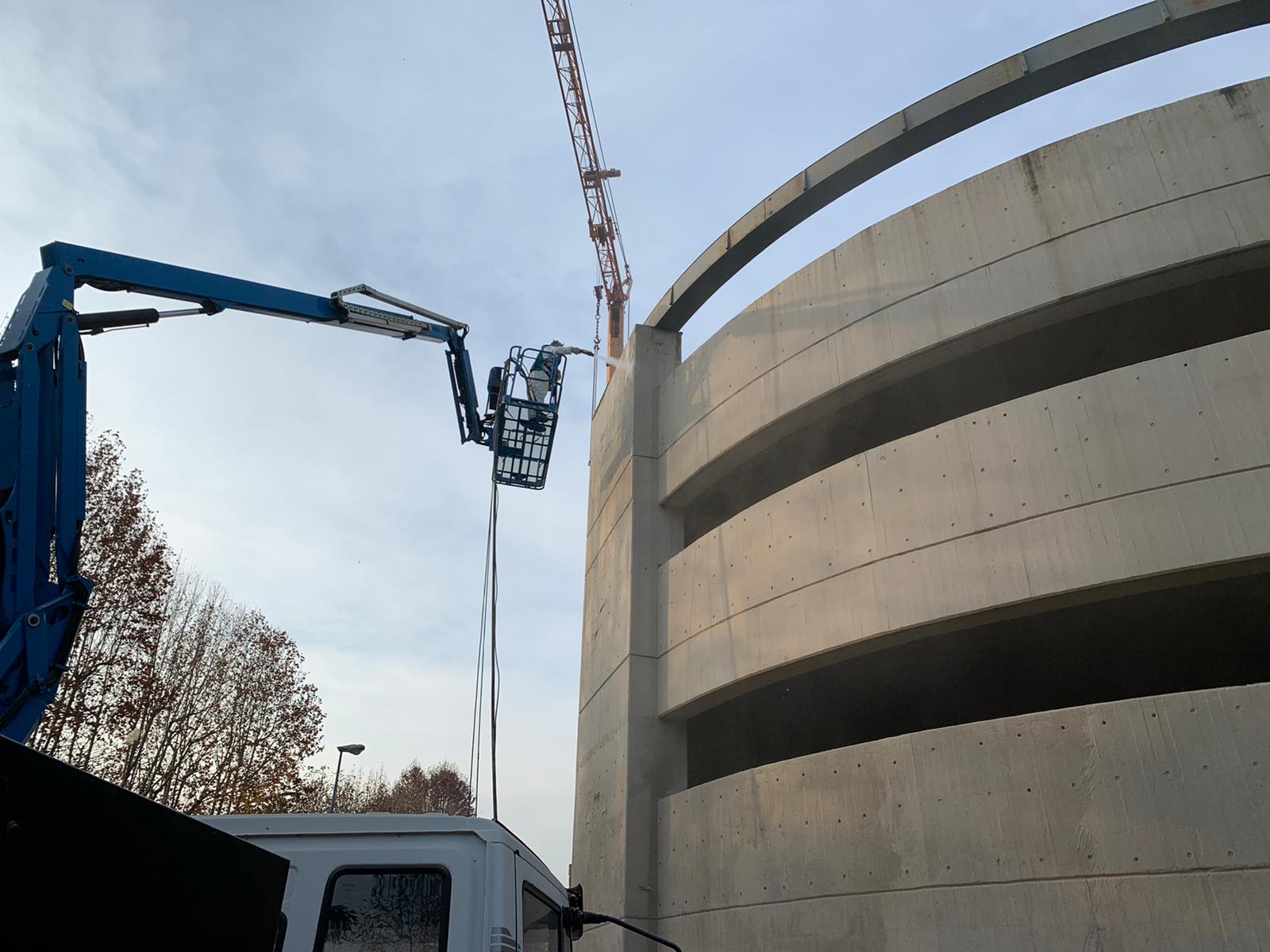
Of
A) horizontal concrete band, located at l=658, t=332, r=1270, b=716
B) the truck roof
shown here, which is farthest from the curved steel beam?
the truck roof

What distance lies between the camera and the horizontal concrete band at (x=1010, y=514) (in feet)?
25.8

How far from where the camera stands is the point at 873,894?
8500mm

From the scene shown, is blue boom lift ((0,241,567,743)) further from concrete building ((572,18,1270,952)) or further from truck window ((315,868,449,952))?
concrete building ((572,18,1270,952))

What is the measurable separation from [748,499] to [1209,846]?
347 inches

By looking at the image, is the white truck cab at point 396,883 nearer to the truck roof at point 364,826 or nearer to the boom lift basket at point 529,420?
the truck roof at point 364,826

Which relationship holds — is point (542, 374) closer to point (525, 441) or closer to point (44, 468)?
point (525, 441)

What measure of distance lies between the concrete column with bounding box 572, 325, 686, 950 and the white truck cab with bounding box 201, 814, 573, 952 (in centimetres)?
826

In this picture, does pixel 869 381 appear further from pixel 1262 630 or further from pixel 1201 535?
pixel 1262 630

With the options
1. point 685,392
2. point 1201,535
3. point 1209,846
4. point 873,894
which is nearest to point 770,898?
point 873,894

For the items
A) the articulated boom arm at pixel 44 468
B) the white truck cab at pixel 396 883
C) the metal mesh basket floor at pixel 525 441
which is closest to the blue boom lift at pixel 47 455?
the articulated boom arm at pixel 44 468

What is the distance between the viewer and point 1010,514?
8891 millimetres

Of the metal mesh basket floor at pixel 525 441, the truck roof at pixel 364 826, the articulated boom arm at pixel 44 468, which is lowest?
the truck roof at pixel 364 826

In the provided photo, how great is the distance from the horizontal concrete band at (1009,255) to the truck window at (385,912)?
8.65m

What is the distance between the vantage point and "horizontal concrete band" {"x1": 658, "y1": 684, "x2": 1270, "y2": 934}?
6.87 m
